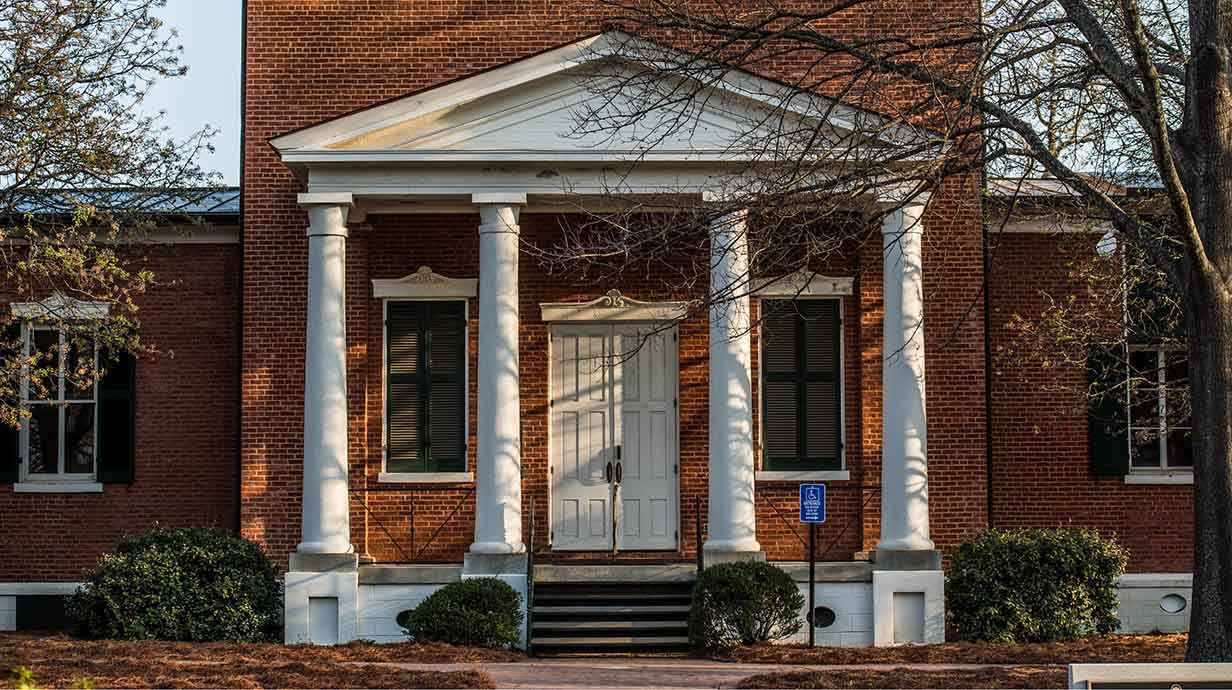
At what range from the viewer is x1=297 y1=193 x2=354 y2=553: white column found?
1852 cm

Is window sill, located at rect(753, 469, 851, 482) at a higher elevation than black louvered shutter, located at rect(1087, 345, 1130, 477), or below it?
below

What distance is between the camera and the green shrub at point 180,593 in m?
18.1

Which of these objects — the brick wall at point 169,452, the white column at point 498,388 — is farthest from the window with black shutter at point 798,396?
the brick wall at point 169,452

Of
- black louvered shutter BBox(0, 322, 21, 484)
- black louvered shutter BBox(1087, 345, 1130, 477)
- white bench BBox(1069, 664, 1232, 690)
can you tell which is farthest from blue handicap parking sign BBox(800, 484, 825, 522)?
black louvered shutter BBox(0, 322, 21, 484)

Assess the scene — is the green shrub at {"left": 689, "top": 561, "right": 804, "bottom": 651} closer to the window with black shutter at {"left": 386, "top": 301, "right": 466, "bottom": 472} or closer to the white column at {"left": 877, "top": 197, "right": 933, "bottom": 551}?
the white column at {"left": 877, "top": 197, "right": 933, "bottom": 551}

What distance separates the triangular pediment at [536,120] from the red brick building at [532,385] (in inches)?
1.8

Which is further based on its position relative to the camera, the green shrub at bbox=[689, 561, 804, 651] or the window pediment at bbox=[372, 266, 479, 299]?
the window pediment at bbox=[372, 266, 479, 299]

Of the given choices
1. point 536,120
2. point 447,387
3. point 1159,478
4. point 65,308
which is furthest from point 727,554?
point 65,308

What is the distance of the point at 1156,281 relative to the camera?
Answer: 60.3ft

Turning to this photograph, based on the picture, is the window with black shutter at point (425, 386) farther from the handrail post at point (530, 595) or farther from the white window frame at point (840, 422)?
the white window frame at point (840, 422)

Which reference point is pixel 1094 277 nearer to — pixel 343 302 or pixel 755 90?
pixel 755 90

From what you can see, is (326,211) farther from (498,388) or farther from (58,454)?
(58,454)

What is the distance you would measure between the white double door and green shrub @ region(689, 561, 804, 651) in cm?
275

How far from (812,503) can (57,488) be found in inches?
390
